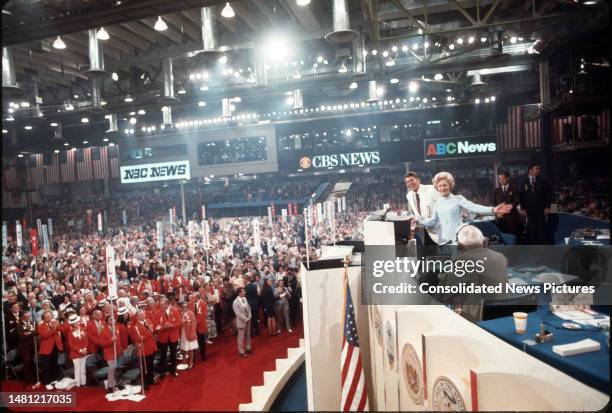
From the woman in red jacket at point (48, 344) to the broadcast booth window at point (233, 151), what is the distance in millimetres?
12904

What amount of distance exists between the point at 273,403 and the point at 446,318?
3560 millimetres

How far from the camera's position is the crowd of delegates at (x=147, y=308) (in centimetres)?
658

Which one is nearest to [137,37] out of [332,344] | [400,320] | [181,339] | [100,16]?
[100,16]

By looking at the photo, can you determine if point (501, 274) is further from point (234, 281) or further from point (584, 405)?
point (234, 281)

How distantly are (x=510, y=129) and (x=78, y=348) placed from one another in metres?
18.0

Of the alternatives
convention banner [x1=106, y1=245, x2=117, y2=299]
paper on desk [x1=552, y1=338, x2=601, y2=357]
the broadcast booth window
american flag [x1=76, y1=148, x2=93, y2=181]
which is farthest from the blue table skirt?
american flag [x1=76, y1=148, x2=93, y2=181]

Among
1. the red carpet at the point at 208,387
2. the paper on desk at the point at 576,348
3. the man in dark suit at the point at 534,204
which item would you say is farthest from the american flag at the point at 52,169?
the paper on desk at the point at 576,348

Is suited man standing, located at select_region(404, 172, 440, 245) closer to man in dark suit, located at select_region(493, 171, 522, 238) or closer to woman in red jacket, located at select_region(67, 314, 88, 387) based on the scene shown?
man in dark suit, located at select_region(493, 171, 522, 238)

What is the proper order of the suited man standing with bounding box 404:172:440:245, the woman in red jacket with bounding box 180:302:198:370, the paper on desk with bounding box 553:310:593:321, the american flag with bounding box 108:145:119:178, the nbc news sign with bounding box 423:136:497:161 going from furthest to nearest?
the american flag with bounding box 108:145:119:178 < the nbc news sign with bounding box 423:136:497:161 < the woman in red jacket with bounding box 180:302:198:370 < the suited man standing with bounding box 404:172:440:245 < the paper on desk with bounding box 553:310:593:321

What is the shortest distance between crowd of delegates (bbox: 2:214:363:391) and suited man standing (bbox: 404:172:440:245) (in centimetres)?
398

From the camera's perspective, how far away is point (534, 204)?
5832mm

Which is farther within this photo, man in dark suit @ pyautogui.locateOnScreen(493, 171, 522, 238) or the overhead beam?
man in dark suit @ pyautogui.locateOnScreen(493, 171, 522, 238)

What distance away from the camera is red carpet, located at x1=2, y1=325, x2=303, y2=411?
→ 5754 millimetres

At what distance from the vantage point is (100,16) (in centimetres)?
560
